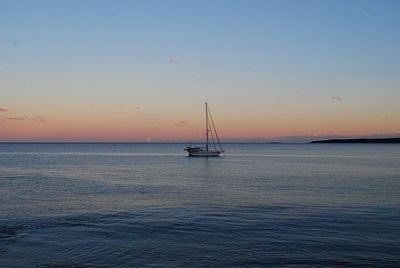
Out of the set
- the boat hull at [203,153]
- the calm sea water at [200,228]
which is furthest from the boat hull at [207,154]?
the calm sea water at [200,228]

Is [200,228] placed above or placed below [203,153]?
below

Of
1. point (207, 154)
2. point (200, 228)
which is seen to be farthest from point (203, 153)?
point (200, 228)

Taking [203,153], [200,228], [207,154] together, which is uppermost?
[203,153]

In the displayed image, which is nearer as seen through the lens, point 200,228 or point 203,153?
point 200,228

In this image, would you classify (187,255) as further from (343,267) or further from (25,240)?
(25,240)

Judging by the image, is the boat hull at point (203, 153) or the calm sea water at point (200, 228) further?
the boat hull at point (203, 153)

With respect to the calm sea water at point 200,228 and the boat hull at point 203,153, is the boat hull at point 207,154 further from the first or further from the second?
the calm sea water at point 200,228

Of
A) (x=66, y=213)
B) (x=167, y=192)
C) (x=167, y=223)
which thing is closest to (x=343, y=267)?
(x=167, y=223)

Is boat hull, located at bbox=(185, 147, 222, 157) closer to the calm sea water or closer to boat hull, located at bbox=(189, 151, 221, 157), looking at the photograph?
boat hull, located at bbox=(189, 151, 221, 157)

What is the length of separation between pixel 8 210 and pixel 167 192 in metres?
15.5

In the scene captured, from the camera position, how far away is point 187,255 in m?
19.7

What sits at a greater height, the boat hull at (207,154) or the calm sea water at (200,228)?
the boat hull at (207,154)

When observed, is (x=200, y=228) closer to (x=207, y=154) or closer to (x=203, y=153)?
(x=207, y=154)

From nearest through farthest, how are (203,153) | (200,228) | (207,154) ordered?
(200,228) → (207,154) → (203,153)
